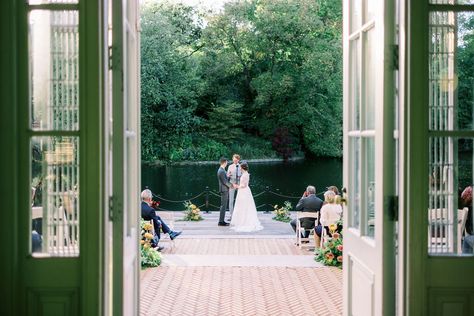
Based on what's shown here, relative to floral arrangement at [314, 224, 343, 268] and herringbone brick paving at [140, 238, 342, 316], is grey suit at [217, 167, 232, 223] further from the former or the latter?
herringbone brick paving at [140, 238, 342, 316]

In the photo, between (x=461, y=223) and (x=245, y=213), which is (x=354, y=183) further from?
(x=245, y=213)

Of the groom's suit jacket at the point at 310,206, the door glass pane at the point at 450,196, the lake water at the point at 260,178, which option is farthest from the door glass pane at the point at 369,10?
the lake water at the point at 260,178

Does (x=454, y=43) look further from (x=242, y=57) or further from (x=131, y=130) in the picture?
(x=242, y=57)

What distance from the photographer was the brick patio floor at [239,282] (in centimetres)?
604

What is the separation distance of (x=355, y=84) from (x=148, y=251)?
5.57 m

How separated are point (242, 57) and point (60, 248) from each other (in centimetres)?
2753

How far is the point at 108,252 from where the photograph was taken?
305 cm

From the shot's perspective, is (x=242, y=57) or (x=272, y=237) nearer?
(x=272, y=237)

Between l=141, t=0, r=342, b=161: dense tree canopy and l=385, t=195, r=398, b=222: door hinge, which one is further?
l=141, t=0, r=342, b=161: dense tree canopy

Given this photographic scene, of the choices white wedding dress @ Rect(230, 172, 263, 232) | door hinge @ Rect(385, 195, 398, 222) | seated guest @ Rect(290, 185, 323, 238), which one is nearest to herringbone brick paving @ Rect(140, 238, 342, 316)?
seated guest @ Rect(290, 185, 323, 238)

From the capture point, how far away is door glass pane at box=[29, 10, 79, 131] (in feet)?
9.94

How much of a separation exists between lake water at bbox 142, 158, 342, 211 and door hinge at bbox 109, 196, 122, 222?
67.3ft

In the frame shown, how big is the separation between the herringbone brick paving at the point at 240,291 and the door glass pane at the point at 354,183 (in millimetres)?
2389

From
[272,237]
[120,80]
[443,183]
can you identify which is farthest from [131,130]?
[272,237]
